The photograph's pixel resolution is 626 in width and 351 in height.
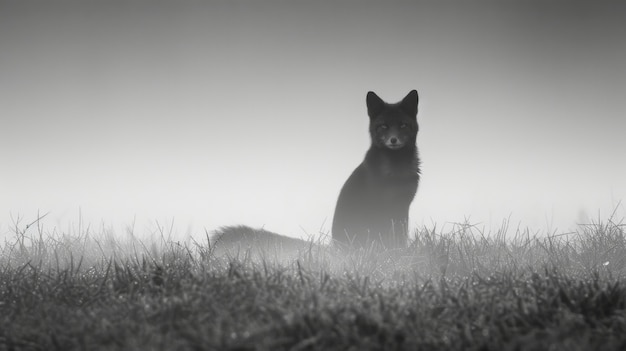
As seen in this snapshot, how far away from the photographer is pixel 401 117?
6.82 meters

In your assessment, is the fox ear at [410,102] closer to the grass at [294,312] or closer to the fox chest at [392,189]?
the fox chest at [392,189]

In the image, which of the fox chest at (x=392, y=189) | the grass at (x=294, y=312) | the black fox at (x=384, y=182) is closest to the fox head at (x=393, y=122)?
the black fox at (x=384, y=182)

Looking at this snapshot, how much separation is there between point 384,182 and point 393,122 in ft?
2.84

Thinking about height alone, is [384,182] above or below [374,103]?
below

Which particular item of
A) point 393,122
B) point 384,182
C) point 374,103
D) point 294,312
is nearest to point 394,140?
point 393,122

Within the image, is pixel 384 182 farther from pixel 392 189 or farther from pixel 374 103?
pixel 374 103

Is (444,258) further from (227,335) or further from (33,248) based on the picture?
(33,248)

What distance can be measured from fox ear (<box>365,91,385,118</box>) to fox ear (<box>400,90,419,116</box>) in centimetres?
29

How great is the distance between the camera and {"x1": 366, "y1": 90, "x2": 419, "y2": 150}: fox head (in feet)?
21.9

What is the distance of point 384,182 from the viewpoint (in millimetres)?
6539

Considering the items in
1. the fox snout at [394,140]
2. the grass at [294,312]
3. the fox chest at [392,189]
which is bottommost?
the grass at [294,312]

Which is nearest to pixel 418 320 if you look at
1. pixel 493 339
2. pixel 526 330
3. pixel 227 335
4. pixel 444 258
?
pixel 493 339

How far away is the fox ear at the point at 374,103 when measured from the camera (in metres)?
6.98

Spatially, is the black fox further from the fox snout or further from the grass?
the grass
